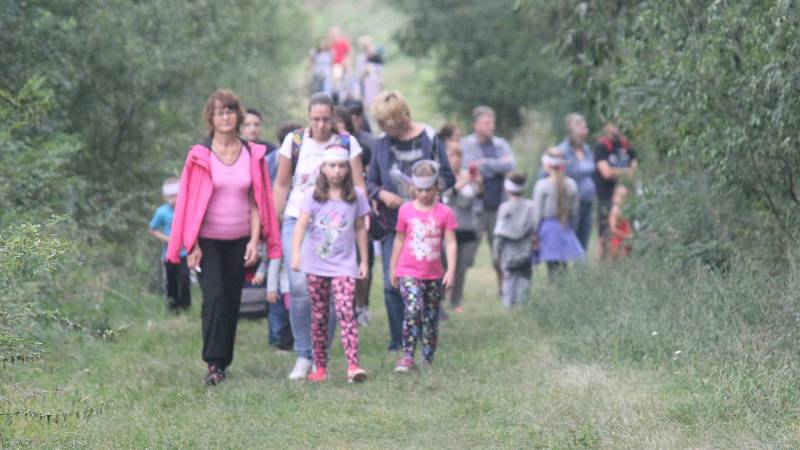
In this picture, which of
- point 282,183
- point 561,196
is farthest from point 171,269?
point 561,196

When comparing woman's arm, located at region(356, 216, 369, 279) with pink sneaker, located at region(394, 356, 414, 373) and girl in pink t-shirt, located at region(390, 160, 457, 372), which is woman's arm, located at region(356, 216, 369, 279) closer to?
girl in pink t-shirt, located at region(390, 160, 457, 372)

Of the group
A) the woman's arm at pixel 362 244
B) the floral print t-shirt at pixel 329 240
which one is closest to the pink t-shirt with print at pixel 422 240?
the woman's arm at pixel 362 244

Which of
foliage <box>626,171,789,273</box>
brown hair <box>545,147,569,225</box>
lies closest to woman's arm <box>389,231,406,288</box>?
foliage <box>626,171,789,273</box>

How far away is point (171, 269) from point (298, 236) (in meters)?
3.70

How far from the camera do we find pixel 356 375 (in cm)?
1044

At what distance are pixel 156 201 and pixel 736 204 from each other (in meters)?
6.85

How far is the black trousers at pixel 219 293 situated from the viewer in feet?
34.3

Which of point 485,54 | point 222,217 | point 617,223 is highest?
point 222,217

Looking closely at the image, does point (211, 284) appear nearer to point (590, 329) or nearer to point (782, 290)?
point (590, 329)

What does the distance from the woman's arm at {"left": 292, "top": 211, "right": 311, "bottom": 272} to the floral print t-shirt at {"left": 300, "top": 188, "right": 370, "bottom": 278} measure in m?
0.04

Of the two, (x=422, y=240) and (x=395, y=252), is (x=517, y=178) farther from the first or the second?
(x=422, y=240)

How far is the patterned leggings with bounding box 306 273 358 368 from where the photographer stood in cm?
1060

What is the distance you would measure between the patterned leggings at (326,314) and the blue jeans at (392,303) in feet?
3.71

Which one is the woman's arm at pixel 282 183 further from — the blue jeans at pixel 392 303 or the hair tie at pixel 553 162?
the hair tie at pixel 553 162
